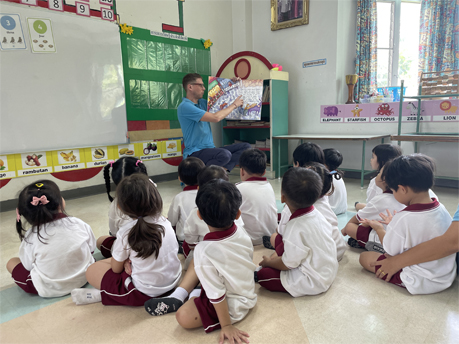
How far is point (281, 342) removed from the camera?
1.19 m

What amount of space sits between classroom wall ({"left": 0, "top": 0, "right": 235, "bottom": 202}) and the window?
225cm

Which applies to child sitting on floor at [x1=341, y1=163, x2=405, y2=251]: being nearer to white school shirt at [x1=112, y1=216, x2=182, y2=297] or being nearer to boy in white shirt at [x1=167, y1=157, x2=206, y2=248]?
boy in white shirt at [x1=167, y1=157, x2=206, y2=248]

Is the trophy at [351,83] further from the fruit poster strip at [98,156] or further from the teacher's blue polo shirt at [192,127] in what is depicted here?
the fruit poster strip at [98,156]

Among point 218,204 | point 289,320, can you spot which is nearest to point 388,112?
point 289,320

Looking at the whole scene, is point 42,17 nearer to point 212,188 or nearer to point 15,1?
point 15,1

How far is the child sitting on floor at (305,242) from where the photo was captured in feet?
4.45

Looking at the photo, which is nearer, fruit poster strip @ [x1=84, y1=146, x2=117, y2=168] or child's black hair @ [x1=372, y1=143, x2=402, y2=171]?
child's black hair @ [x1=372, y1=143, x2=402, y2=171]

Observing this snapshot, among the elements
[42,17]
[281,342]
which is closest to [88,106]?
[42,17]

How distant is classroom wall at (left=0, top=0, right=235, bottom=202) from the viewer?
3.53 m

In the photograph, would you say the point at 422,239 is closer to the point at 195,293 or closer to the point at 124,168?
the point at 195,293

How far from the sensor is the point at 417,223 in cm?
134

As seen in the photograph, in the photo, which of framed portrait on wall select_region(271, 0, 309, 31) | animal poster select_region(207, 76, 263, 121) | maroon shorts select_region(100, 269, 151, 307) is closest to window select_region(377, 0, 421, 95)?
framed portrait on wall select_region(271, 0, 309, 31)

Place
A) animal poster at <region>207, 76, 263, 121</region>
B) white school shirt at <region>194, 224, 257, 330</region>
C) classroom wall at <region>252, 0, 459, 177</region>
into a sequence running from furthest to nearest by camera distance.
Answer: classroom wall at <region>252, 0, 459, 177</region>, animal poster at <region>207, 76, 263, 121</region>, white school shirt at <region>194, 224, 257, 330</region>

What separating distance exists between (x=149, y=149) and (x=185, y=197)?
2483 millimetres
